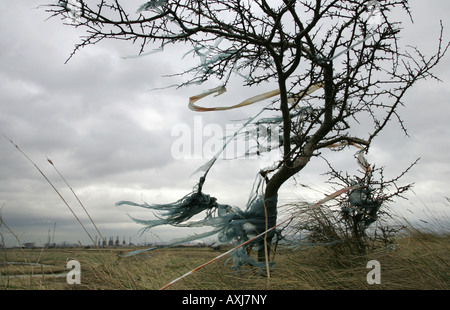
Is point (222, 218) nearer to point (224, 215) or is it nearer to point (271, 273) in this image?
point (224, 215)

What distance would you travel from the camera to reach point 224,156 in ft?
10.1

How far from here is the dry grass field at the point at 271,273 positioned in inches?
101

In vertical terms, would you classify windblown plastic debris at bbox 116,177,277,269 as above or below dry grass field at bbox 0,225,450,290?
above

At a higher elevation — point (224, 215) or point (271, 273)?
point (224, 215)

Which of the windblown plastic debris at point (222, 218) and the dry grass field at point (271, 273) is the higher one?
the windblown plastic debris at point (222, 218)

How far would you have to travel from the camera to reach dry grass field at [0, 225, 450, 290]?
2.57m

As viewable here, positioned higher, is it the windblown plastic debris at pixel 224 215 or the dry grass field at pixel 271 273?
the windblown plastic debris at pixel 224 215

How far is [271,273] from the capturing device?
273 centimetres

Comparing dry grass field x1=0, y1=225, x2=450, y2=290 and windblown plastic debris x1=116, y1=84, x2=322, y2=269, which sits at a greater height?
windblown plastic debris x1=116, y1=84, x2=322, y2=269

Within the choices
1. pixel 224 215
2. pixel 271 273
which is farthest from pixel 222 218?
pixel 271 273
